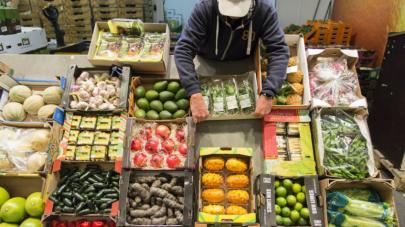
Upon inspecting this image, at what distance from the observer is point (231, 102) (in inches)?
103

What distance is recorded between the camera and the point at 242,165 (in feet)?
7.73

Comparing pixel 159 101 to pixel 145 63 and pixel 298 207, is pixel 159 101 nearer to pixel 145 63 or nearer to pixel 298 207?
pixel 145 63

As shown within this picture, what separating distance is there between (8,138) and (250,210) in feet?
6.64

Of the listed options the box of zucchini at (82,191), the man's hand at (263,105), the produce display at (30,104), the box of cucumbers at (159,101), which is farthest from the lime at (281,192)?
the produce display at (30,104)

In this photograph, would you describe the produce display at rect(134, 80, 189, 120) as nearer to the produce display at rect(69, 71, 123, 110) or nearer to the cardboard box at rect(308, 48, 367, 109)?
the produce display at rect(69, 71, 123, 110)

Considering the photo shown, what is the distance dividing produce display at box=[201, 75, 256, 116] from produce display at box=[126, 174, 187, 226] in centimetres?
69

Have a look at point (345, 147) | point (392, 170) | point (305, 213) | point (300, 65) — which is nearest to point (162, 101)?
point (300, 65)

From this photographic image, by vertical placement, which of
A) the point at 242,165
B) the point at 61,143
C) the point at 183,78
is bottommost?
the point at 242,165

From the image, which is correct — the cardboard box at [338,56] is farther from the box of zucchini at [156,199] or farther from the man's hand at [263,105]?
the box of zucchini at [156,199]

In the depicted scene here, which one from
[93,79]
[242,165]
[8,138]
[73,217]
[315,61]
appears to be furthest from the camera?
[315,61]

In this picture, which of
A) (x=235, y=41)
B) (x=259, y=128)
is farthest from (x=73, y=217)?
(x=235, y=41)

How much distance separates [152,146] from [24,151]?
1045 millimetres

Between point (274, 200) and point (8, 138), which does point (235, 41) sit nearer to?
point (274, 200)

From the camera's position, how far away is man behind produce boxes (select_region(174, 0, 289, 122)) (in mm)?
2395
